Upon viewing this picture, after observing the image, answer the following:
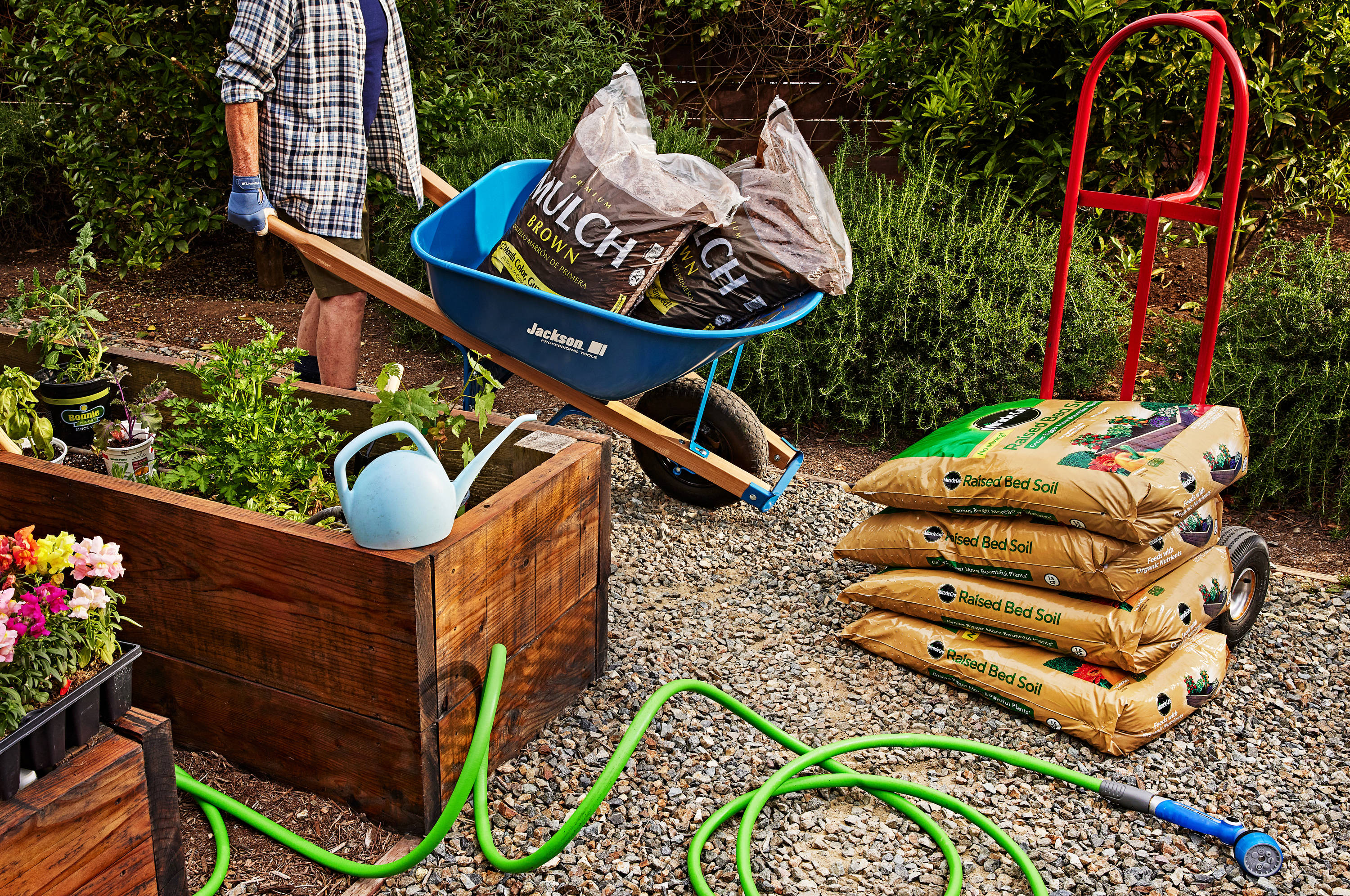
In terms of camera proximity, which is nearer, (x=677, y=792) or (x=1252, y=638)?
(x=677, y=792)

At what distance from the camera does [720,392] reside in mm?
3041

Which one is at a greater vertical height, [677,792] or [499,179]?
[499,179]

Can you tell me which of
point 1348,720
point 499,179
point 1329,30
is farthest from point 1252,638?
point 1329,30

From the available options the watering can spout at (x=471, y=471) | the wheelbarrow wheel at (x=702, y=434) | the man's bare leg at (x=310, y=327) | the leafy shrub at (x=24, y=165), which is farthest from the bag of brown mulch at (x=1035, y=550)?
the leafy shrub at (x=24, y=165)

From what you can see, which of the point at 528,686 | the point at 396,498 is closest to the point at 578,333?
the point at 528,686

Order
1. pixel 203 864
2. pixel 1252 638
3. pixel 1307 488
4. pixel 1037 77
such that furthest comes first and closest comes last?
pixel 1037 77, pixel 1307 488, pixel 1252 638, pixel 203 864

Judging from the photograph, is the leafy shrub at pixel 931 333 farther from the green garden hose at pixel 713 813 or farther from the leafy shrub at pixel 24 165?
the leafy shrub at pixel 24 165

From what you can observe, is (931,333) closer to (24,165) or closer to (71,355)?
(71,355)

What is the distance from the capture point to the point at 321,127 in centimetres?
308

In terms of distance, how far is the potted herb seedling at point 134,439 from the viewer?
84.4 inches

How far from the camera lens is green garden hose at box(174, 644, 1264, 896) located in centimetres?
173

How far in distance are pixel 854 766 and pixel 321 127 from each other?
2.34 metres

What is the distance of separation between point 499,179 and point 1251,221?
10.6ft

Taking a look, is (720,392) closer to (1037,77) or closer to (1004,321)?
(1004,321)
